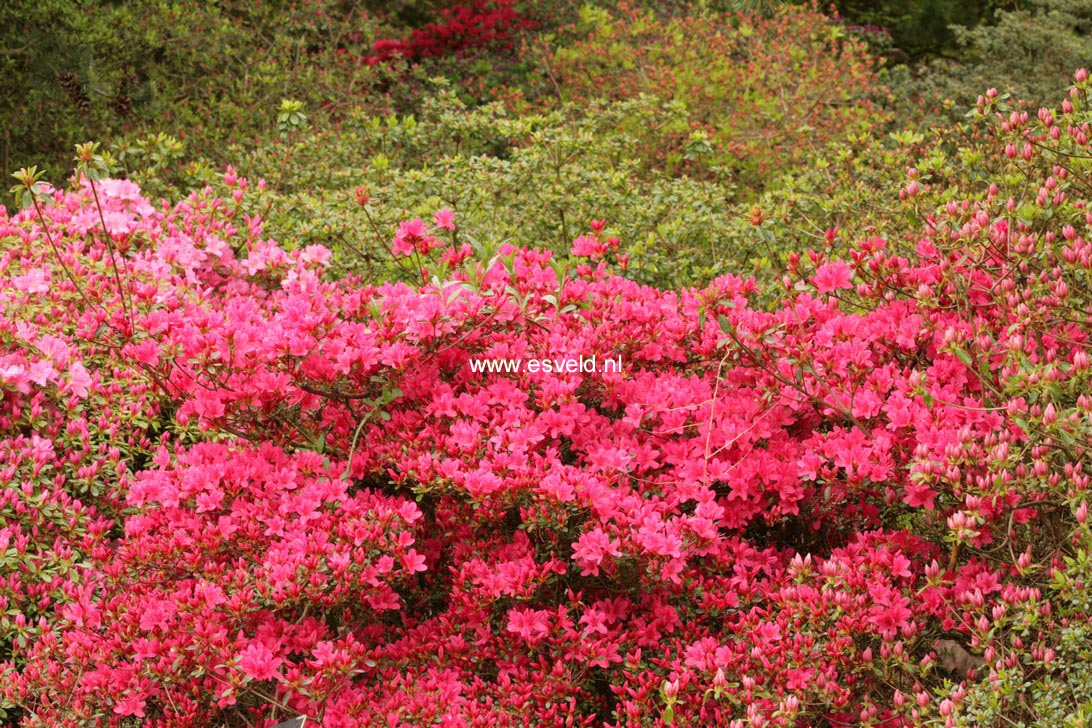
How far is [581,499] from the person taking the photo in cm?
245

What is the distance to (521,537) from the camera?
2586mm

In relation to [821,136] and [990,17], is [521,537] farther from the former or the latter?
[990,17]

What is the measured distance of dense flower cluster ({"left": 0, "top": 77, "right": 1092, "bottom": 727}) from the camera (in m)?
2.33

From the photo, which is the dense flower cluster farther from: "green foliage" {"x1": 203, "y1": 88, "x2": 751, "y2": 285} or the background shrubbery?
"green foliage" {"x1": 203, "y1": 88, "x2": 751, "y2": 285}

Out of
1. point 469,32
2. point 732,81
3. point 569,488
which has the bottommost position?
point 469,32

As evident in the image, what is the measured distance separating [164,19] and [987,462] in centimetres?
637

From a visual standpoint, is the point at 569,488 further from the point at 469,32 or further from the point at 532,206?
the point at 469,32

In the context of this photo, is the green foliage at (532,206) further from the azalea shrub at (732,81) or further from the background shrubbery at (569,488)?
the azalea shrub at (732,81)

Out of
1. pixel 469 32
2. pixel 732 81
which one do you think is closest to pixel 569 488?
pixel 732 81

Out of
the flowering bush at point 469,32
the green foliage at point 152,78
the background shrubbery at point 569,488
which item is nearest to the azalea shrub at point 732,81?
the flowering bush at point 469,32

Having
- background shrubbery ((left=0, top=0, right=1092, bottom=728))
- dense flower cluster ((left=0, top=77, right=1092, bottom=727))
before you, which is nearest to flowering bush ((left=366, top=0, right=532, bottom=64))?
background shrubbery ((left=0, top=0, right=1092, bottom=728))

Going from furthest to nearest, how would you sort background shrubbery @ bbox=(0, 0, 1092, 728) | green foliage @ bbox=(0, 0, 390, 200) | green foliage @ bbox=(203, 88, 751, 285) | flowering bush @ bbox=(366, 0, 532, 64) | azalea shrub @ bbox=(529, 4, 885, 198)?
flowering bush @ bbox=(366, 0, 532, 64) → azalea shrub @ bbox=(529, 4, 885, 198) → green foliage @ bbox=(0, 0, 390, 200) → green foliage @ bbox=(203, 88, 751, 285) → background shrubbery @ bbox=(0, 0, 1092, 728)

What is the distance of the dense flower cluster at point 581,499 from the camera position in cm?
233

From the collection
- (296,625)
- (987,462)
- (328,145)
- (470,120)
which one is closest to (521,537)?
(296,625)
